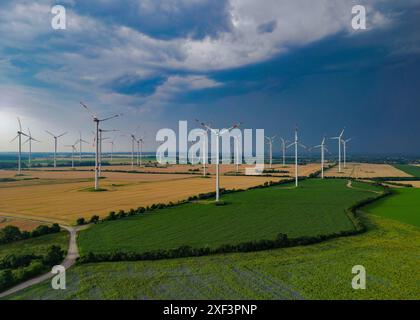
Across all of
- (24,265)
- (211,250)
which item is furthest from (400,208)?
(24,265)

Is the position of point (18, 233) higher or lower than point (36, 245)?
higher

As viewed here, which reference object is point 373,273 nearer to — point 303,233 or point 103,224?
point 303,233

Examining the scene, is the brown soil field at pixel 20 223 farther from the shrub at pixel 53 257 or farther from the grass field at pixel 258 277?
the grass field at pixel 258 277

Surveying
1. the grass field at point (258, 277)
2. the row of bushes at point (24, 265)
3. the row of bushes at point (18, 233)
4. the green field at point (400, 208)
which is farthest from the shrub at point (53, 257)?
the green field at point (400, 208)

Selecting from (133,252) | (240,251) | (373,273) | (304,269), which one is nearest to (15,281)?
(133,252)

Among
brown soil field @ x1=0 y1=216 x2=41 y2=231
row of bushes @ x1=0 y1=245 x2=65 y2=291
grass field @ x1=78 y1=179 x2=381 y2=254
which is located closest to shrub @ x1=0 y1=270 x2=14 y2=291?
row of bushes @ x1=0 y1=245 x2=65 y2=291

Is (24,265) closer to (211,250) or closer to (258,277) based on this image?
(211,250)
